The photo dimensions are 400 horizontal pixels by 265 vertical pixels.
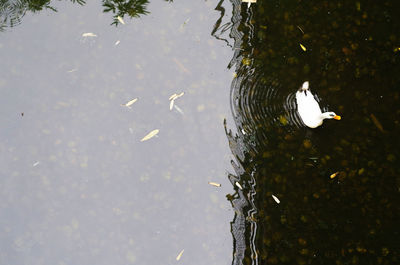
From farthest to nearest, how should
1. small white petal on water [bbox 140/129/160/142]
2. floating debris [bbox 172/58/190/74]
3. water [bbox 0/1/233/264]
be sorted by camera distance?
floating debris [bbox 172/58/190/74] < small white petal on water [bbox 140/129/160/142] < water [bbox 0/1/233/264]

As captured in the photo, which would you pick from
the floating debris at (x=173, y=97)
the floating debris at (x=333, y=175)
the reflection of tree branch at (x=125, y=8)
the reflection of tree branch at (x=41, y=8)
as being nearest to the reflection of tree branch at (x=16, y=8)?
the reflection of tree branch at (x=41, y=8)

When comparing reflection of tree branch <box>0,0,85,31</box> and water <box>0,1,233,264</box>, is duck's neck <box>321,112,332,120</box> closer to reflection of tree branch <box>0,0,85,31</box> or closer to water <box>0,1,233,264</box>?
water <box>0,1,233,264</box>

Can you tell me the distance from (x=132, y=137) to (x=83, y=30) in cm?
73

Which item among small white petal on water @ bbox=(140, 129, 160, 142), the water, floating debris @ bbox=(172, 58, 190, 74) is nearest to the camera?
the water

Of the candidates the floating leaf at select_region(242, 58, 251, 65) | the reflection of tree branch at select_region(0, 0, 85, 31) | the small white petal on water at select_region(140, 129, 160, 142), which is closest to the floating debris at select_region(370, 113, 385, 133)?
the floating leaf at select_region(242, 58, 251, 65)

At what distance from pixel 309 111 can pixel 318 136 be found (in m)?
0.19

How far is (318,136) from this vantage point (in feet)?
7.38

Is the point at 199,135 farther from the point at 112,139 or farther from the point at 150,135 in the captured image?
the point at 112,139

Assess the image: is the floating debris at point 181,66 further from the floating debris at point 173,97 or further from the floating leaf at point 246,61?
the floating leaf at point 246,61

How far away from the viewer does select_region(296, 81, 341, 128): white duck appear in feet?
7.04

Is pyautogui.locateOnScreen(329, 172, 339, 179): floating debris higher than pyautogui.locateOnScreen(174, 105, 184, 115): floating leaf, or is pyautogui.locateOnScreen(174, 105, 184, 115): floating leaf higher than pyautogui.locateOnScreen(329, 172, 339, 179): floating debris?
pyautogui.locateOnScreen(174, 105, 184, 115): floating leaf

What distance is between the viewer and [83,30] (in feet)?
7.73

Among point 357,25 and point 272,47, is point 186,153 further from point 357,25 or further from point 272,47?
point 357,25

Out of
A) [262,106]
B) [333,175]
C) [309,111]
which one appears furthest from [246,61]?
[333,175]
